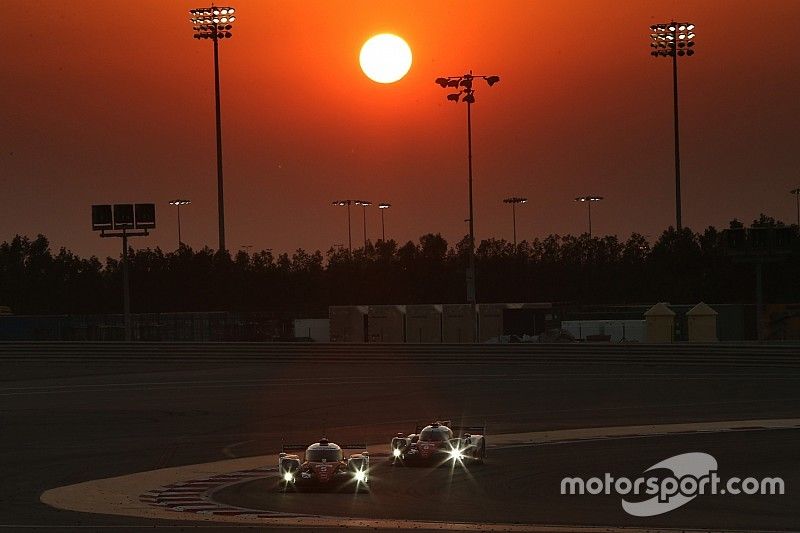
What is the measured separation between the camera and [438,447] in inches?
920

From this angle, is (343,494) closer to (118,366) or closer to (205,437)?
(205,437)

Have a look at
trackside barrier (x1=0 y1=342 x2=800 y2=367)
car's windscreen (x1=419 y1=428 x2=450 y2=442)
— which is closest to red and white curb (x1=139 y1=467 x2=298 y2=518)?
car's windscreen (x1=419 y1=428 x2=450 y2=442)

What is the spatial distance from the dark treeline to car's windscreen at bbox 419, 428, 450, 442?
70373mm

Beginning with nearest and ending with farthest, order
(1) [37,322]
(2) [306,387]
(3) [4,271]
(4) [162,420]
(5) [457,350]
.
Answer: (4) [162,420], (2) [306,387], (5) [457,350], (1) [37,322], (3) [4,271]

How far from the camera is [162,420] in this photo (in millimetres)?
35531

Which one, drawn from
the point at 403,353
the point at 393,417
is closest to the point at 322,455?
the point at 393,417

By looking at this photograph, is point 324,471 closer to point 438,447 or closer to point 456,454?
point 438,447

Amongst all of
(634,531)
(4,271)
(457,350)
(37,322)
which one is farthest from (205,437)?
(4,271)

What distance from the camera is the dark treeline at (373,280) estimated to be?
Answer: 340 ft

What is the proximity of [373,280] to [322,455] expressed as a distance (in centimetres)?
11038

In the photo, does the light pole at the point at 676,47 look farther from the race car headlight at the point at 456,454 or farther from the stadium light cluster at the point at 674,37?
the race car headlight at the point at 456,454

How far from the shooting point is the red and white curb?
18766 mm

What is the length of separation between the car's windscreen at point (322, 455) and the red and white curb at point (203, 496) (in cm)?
168

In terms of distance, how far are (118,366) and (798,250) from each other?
62248mm
